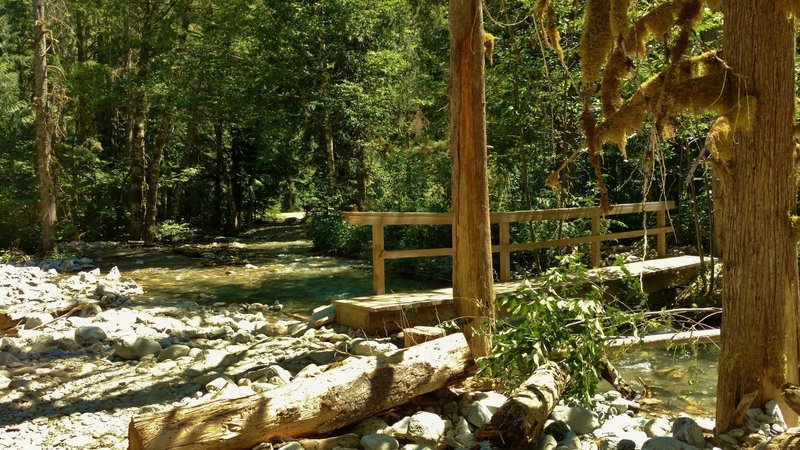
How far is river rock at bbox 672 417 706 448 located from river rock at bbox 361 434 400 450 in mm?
2098

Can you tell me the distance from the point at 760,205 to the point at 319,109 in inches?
643

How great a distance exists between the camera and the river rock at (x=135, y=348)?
778cm

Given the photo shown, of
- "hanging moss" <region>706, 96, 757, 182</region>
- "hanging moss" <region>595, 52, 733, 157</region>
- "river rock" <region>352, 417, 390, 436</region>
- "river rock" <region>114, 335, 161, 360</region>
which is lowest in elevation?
"river rock" <region>352, 417, 390, 436</region>

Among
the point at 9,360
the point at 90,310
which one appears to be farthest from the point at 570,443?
the point at 90,310

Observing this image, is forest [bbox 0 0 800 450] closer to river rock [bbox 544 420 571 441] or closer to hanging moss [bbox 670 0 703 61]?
hanging moss [bbox 670 0 703 61]

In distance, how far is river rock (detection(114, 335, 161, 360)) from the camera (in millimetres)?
7781

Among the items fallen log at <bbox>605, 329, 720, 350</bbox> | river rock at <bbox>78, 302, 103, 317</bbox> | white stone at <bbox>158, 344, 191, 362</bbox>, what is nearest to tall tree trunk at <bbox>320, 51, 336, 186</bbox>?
river rock at <bbox>78, 302, 103, 317</bbox>

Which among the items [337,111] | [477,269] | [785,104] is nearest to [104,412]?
[477,269]

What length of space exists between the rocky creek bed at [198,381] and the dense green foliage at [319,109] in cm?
632

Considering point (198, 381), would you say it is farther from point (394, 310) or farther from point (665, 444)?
point (665, 444)

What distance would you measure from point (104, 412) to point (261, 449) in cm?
221

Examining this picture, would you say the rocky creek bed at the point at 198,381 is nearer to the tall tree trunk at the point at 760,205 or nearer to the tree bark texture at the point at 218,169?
the tall tree trunk at the point at 760,205

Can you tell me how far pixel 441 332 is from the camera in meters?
6.31

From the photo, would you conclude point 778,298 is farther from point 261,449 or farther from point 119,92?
point 119,92
